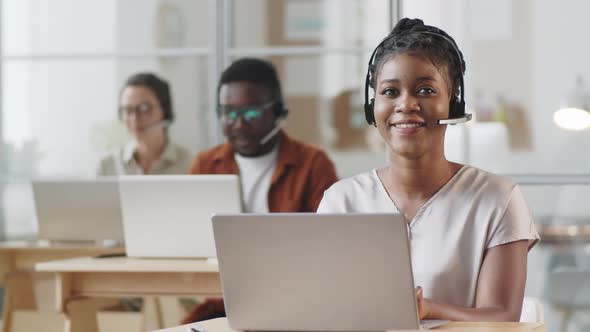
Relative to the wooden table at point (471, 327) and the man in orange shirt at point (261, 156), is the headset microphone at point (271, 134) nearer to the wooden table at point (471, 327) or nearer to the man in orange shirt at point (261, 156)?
the man in orange shirt at point (261, 156)

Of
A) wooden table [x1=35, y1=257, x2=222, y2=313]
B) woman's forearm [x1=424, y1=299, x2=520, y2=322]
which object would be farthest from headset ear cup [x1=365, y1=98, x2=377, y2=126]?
wooden table [x1=35, y1=257, x2=222, y2=313]

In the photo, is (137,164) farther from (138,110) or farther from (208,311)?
(208,311)

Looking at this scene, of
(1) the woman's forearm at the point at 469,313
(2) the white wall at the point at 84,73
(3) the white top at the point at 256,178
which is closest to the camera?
(1) the woman's forearm at the point at 469,313

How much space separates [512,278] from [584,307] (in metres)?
2.33

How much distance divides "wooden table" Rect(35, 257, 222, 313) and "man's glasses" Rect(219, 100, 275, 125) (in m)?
0.70

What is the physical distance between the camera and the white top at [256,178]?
3.73 m

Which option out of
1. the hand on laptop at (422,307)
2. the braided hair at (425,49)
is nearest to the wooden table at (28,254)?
the braided hair at (425,49)

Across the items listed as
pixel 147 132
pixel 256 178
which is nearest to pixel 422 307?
pixel 256 178

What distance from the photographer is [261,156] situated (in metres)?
3.84

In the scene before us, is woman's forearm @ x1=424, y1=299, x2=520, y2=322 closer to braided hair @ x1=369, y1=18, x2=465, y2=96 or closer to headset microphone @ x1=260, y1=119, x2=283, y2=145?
braided hair @ x1=369, y1=18, x2=465, y2=96

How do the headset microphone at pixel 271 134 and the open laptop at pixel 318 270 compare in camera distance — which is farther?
the headset microphone at pixel 271 134

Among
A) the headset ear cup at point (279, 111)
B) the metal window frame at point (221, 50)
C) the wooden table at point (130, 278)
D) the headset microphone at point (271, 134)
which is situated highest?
the metal window frame at point (221, 50)

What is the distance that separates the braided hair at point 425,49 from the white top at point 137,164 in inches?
95.8

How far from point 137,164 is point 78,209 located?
34.7 inches
